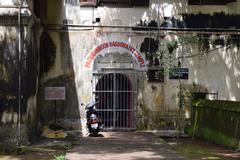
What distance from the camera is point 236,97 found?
47.4 ft

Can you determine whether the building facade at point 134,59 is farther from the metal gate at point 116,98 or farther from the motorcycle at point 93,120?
the motorcycle at point 93,120

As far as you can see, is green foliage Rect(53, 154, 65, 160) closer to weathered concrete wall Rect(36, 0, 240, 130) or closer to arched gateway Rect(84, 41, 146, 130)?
weathered concrete wall Rect(36, 0, 240, 130)

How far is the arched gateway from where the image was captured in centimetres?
1401

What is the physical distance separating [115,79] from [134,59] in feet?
2.87

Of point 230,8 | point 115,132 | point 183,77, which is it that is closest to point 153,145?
point 115,132

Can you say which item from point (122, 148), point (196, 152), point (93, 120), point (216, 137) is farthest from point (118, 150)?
point (216, 137)

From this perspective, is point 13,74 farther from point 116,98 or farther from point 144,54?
point 144,54

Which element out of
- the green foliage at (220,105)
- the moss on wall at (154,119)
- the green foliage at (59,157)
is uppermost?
the green foliage at (220,105)

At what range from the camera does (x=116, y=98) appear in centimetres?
1407

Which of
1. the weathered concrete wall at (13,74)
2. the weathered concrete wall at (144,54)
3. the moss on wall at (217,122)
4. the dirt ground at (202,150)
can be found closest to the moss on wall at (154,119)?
the weathered concrete wall at (144,54)

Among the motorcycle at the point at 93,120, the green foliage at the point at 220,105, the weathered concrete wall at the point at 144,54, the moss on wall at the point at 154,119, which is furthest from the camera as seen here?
the moss on wall at the point at 154,119

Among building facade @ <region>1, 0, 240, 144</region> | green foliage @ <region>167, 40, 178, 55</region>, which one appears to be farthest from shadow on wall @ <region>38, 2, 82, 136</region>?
green foliage @ <region>167, 40, 178, 55</region>

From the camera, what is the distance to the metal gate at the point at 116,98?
14031 mm

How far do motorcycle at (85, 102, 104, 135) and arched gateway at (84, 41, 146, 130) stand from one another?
0.77m
